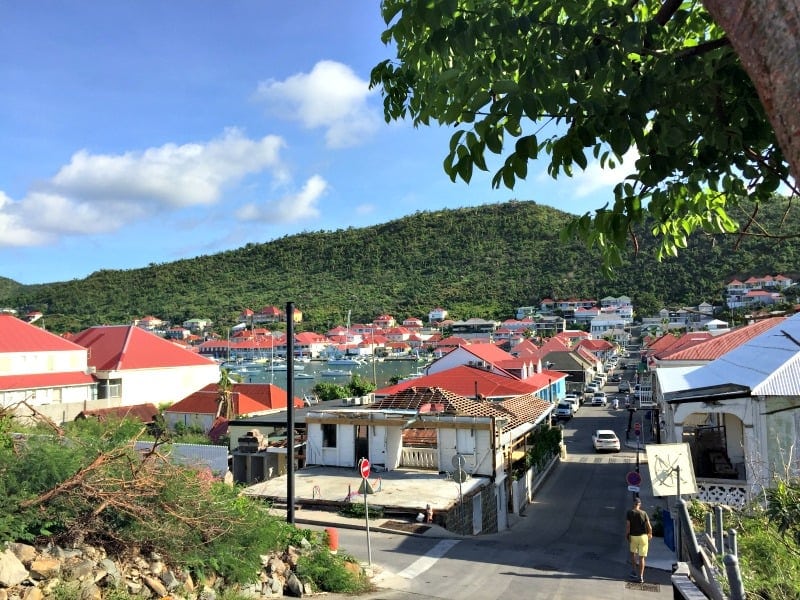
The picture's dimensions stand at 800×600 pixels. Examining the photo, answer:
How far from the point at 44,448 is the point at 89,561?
6.52 feet

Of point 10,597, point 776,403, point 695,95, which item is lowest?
point 10,597

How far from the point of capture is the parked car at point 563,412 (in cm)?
4731

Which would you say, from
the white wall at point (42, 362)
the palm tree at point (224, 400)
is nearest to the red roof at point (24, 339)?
the white wall at point (42, 362)

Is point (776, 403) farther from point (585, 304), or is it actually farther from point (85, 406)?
point (585, 304)

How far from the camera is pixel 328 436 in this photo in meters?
22.4

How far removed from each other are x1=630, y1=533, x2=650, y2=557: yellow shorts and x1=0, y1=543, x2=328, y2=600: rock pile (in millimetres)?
8269

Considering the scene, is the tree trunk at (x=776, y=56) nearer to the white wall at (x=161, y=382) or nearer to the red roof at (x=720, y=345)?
the red roof at (x=720, y=345)

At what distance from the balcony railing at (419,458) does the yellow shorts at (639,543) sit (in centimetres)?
870

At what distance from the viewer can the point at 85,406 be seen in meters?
38.0

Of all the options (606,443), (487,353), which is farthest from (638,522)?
(487,353)

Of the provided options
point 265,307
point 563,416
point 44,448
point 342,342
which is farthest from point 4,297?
point 44,448

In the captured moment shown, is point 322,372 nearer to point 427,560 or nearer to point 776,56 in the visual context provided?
point 427,560

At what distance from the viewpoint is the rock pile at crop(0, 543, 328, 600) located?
24.1 ft

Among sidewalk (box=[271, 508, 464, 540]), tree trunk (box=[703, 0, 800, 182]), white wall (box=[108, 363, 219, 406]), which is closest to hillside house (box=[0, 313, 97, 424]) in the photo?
white wall (box=[108, 363, 219, 406])
